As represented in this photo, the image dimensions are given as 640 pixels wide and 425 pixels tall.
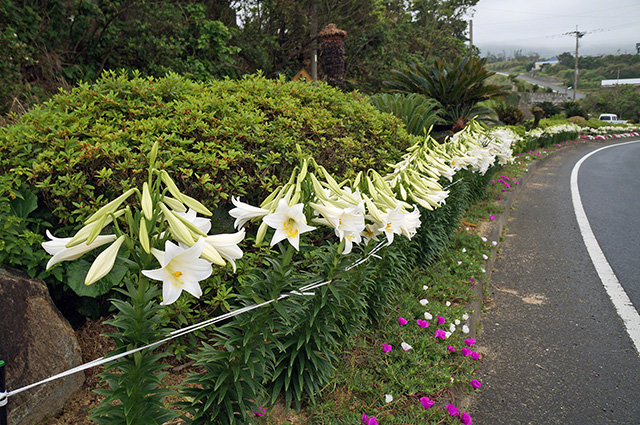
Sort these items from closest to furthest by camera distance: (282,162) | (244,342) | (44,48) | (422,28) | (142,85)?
(244,342) → (142,85) → (282,162) → (44,48) → (422,28)

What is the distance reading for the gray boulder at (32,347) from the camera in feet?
6.20

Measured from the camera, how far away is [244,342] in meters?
Result: 1.61

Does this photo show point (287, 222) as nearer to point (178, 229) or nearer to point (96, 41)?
point (178, 229)

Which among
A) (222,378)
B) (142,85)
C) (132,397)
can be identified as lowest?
(222,378)

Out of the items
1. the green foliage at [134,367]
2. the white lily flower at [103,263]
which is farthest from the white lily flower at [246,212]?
the white lily flower at [103,263]

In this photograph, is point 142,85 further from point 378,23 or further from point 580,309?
point 378,23

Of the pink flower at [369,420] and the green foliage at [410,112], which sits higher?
the green foliage at [410,112]

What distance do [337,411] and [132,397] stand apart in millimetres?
1126

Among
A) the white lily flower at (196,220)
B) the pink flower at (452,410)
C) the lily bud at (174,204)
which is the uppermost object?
the lily bud at (174,204)

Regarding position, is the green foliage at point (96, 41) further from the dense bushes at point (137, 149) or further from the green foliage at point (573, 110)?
the green foliage at point (573, 110)

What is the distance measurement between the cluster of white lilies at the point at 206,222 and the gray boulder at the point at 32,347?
52 centimetres

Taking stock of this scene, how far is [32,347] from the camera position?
1.97 meters

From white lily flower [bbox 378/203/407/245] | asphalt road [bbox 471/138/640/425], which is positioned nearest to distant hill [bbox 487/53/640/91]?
asphalt road [bbox 471/138/640/425]

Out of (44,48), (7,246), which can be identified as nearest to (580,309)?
(7,246)
